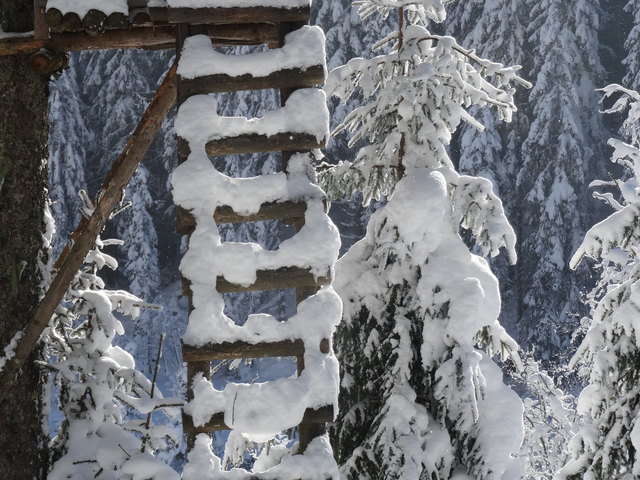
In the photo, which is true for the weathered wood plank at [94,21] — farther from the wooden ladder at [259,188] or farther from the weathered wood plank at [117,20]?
the wooden ladder at [259,188]

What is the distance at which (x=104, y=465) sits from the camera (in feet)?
14.2

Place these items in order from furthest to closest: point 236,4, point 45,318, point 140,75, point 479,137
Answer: point 140,75
point 479,137
point 45,318
point 236,4

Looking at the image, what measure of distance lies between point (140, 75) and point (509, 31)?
13.9 metres

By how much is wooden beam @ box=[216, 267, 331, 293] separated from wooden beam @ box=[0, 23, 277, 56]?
1.41 metres

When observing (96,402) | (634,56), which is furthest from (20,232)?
(634,56)

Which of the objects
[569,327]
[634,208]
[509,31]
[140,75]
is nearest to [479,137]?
[509,31]

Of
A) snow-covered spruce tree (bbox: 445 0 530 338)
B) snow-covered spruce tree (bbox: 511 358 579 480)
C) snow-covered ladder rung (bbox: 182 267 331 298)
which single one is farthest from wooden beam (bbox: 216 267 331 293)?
snow-covered spruce tree (bbox: 445 0 530 338)

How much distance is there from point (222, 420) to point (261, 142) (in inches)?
52.6

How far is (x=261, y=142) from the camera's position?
3764 mm

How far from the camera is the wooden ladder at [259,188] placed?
3570 mm

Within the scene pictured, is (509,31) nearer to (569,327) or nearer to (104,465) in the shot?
(569,327)

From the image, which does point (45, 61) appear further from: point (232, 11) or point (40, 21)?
point (232, 11)

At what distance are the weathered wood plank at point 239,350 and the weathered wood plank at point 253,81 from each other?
4.11 ft

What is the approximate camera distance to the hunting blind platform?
3.53m
